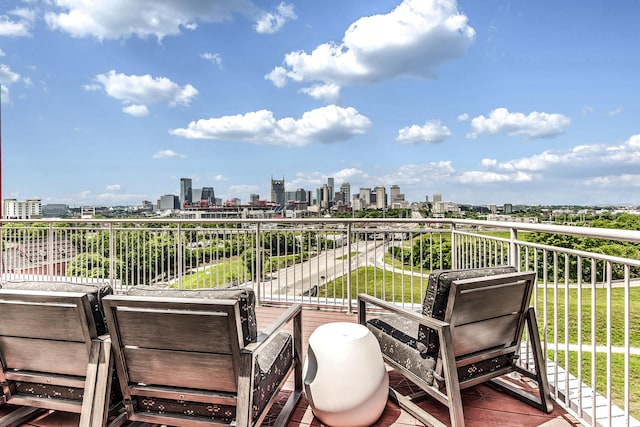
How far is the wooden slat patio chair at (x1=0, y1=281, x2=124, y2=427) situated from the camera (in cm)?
170

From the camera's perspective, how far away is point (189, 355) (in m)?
1.59

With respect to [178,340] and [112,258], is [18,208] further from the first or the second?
[178,340]

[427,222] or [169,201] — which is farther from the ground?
[169,201]

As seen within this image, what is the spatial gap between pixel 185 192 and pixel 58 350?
24.4 metres

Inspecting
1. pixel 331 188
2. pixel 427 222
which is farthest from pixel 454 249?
pixel 331 188

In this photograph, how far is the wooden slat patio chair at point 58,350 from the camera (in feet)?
5.58

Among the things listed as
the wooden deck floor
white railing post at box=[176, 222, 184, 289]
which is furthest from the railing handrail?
the wooden deck floor

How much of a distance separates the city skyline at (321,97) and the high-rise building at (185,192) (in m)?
0.71

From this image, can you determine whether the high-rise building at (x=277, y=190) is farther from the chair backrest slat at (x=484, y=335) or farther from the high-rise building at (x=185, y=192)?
the chair backrest slat at (x=484, y=335)

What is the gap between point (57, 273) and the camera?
5.95 metres

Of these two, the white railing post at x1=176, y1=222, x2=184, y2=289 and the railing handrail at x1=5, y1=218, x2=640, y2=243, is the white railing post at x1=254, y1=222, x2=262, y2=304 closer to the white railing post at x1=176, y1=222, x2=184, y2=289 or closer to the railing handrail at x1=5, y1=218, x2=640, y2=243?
the railing handrail at x1=5, y1=218, x2=640, y2=243

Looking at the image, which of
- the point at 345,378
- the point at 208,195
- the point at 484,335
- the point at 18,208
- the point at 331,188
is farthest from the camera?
the point at 331,188

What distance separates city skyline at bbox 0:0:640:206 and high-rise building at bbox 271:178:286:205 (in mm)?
731

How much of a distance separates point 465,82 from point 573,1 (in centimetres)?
984
